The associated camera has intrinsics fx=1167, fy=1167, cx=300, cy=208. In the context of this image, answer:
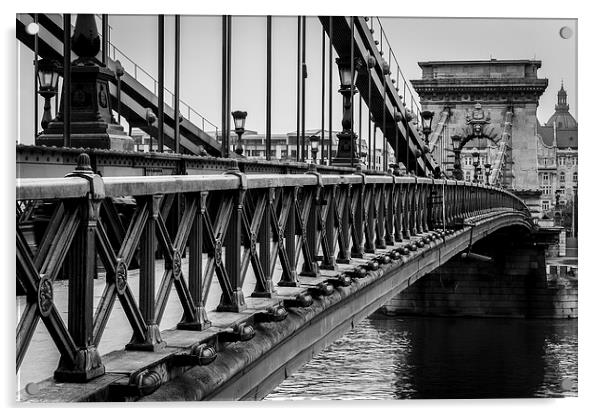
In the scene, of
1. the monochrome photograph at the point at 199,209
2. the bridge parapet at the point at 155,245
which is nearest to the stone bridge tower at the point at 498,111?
the monochrome photograph at the point at 199,209

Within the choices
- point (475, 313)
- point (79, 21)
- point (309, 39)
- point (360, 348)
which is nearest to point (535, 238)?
point (475, 313)

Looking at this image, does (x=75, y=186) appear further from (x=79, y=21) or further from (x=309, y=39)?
(x=309, y=39)

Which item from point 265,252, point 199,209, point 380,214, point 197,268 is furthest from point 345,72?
point 199,209

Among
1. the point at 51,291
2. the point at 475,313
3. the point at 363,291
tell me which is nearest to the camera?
the point at 51,291

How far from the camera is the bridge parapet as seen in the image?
4.95 meters

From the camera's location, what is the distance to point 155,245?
19.9 feet

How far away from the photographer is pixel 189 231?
6.38 metres

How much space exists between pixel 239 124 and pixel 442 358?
53.1 feet

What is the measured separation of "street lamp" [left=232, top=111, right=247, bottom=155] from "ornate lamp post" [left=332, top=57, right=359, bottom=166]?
3130mm

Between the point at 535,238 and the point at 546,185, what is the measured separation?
6.79 m

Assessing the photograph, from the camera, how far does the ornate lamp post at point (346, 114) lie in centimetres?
1630

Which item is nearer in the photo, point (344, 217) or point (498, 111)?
point (344, 217)

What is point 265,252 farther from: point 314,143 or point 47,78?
point 314,143

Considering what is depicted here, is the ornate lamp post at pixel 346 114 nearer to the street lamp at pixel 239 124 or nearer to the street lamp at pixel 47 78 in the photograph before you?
the street lamp at pixel 239 124
